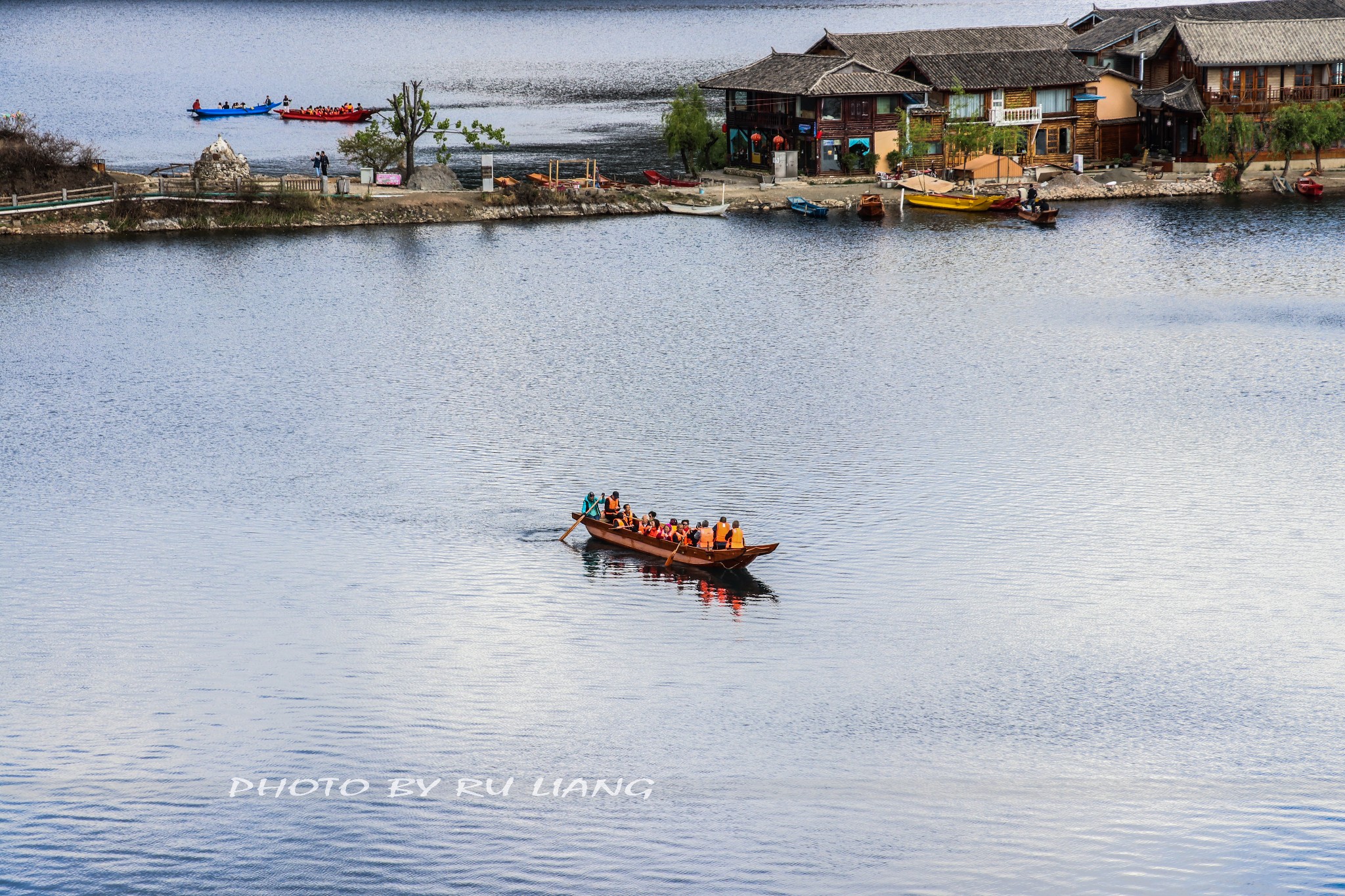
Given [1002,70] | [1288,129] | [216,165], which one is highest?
[1002,70]

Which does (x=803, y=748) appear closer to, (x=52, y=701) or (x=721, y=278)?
(x=52, y=701)

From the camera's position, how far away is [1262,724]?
38812 millimetres

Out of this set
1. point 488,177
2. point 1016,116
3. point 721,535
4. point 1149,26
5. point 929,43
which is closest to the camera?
point 721,535

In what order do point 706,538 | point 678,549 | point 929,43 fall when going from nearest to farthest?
point 706,538, point 678,549, point 929,43

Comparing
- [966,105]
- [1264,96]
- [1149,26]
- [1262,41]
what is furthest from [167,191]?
[1262,41]

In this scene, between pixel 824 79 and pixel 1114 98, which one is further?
pixel 1114 98

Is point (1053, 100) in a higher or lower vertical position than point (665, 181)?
higher

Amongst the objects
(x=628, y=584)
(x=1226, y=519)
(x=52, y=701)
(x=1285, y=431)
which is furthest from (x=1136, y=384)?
(x=52, y=701)

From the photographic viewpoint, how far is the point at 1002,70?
114m

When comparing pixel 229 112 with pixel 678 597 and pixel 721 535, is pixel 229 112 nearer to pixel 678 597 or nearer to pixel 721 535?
pixel 721 535

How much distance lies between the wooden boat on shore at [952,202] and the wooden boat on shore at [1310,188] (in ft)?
74.2

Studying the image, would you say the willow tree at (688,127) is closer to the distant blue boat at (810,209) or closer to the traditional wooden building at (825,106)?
the traditional wooden building at (825,106)

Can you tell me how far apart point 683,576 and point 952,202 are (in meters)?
67.7

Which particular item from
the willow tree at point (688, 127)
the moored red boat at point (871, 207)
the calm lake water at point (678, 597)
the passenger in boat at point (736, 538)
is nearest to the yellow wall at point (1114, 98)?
the moored red boat at point (871, 207)
